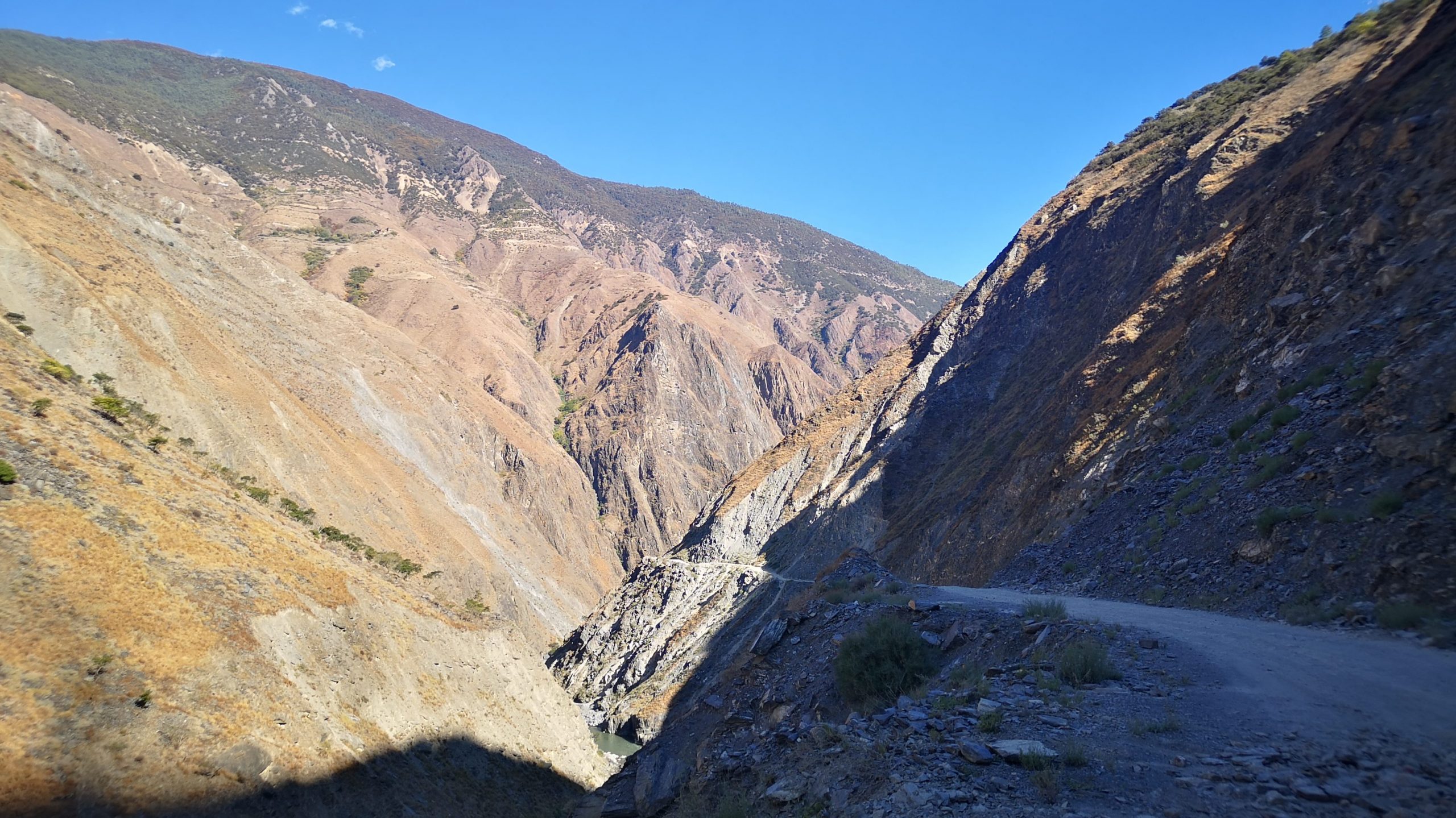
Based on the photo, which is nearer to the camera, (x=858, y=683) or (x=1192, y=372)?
(x=858, y=683)

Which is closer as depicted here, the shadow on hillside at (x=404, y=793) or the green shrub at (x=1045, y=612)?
the green shrub at (x=1045, y=612)

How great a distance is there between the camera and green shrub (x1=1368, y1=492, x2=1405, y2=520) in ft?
30.0

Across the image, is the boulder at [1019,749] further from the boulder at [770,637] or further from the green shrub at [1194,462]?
the green shrub at [1194,462]

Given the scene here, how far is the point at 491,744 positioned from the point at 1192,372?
2523cm

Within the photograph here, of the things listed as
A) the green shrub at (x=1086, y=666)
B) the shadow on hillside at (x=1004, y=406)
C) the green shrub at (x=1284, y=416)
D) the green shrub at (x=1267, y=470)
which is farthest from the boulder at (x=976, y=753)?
the green shrub at (x=1284, y=416)

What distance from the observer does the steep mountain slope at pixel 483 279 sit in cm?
9125

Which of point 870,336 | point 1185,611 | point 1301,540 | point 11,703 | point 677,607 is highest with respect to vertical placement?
point 870,336

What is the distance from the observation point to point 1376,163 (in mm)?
18828

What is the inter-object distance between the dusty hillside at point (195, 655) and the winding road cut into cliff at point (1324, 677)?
15142 mm

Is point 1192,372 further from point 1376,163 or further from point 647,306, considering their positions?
point 647,306

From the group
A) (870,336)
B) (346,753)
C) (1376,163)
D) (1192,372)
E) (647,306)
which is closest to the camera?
(346,753)

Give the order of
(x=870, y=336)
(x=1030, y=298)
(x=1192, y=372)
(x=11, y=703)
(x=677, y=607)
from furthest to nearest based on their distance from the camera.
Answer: (x=870, y=336) → (x=1030, y=298) → (x=677, y=607) → (x=1192, y=372) → (x=11, y=703)

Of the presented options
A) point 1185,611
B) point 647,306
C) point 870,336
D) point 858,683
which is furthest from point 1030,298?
point 870,336

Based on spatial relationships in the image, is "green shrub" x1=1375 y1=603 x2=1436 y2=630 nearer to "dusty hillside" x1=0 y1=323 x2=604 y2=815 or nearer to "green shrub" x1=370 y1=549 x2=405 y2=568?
"dusty hillside" x1=0 y1=323 x2=604 y2=815
